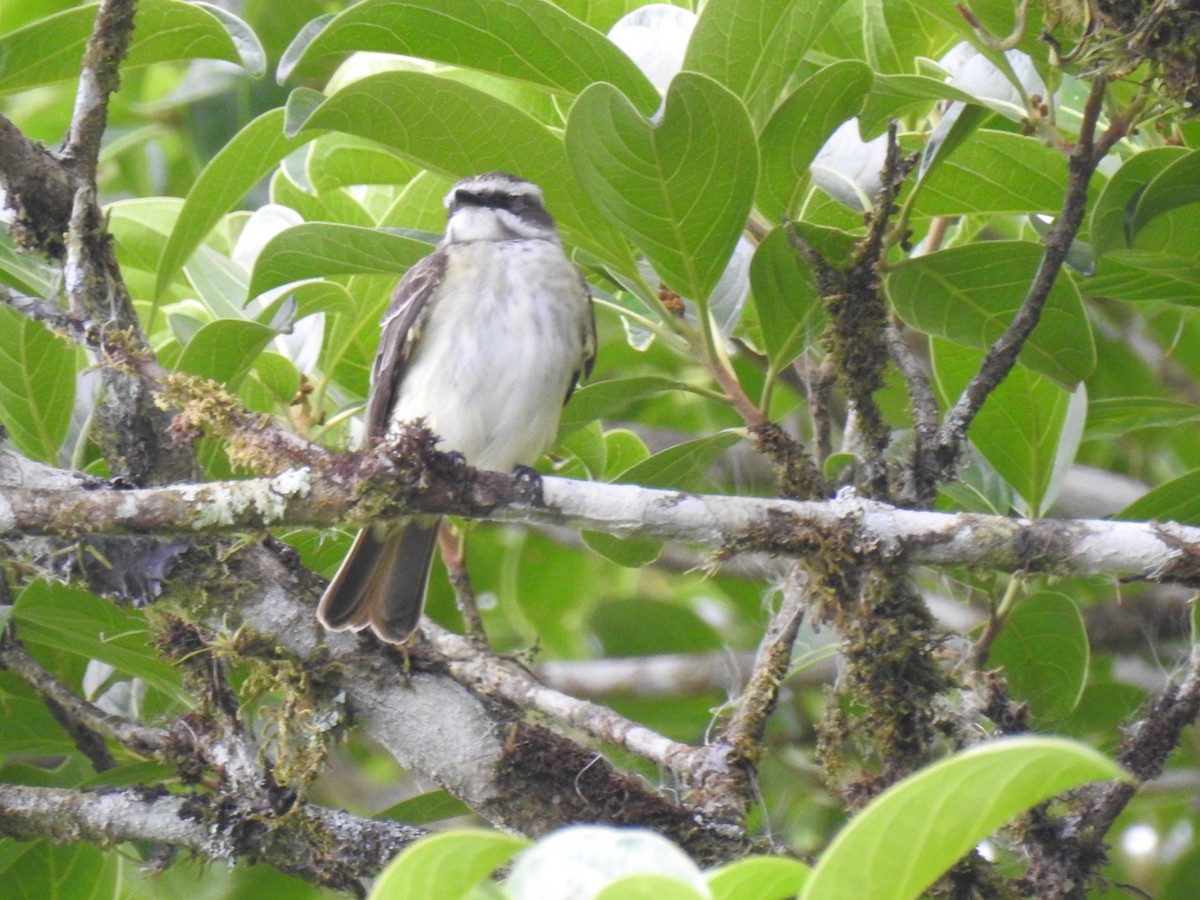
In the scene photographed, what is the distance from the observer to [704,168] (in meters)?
3.02

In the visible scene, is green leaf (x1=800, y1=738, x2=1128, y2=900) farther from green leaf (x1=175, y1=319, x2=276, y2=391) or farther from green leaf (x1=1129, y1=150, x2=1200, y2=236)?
green leaf (x1=175, y1=319, x2=276, y2=391)

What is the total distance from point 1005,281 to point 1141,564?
843mm

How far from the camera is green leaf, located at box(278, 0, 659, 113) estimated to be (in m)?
3.03

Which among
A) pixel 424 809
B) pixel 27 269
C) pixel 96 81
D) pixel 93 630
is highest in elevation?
pixel 96 81

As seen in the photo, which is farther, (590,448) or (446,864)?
(590,448)

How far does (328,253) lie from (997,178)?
1753mm

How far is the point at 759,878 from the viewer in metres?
1.57

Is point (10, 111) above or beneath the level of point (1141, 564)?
above

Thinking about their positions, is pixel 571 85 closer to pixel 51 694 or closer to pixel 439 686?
pixel 439 686

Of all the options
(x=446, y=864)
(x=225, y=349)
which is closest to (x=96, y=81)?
(x=225, y=349)

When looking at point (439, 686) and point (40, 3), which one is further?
point (40, 3)

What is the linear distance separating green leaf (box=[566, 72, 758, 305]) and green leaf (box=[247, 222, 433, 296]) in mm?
625

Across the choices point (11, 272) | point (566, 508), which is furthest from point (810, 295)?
point (11, 272)

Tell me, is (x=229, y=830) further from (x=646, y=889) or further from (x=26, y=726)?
(x=646, y=889)
